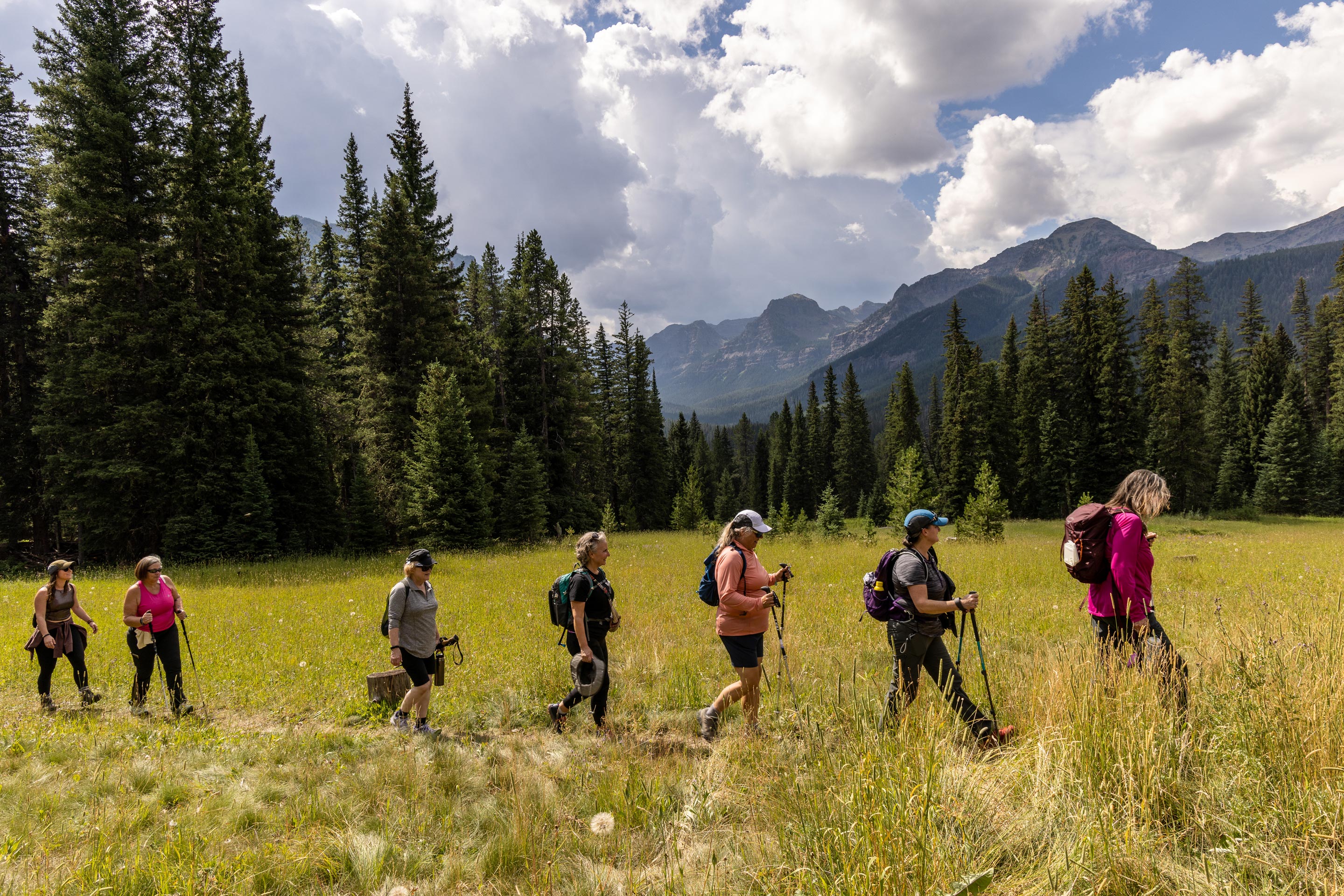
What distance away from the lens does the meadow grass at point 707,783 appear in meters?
2.67

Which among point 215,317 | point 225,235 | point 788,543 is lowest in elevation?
point 788,543

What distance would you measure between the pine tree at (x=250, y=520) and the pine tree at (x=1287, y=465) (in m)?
58.8

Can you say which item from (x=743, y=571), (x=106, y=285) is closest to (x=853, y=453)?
(x=106, y=285)

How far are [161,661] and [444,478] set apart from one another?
1629cm

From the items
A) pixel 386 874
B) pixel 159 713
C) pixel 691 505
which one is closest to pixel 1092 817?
pixel 386 874

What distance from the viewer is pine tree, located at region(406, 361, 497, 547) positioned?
22.4 metres

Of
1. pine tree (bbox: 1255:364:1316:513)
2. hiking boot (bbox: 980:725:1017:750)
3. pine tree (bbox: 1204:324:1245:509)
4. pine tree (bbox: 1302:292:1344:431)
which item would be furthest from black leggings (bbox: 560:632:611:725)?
pine tree (bbox: 1302:292:1344:431)

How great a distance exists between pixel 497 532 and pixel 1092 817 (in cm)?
2635

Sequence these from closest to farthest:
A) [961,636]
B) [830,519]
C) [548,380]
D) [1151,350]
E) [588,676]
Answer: [961,636]
[588,676]
[830,519]
[548,380]
[1151,350]

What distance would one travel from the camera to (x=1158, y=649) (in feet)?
13.5

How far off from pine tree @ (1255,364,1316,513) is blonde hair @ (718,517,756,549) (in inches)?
2057

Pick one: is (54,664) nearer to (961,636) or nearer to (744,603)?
(744,603)

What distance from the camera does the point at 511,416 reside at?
107 feet

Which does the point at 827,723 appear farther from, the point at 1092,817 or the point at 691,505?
the point at 691,505
